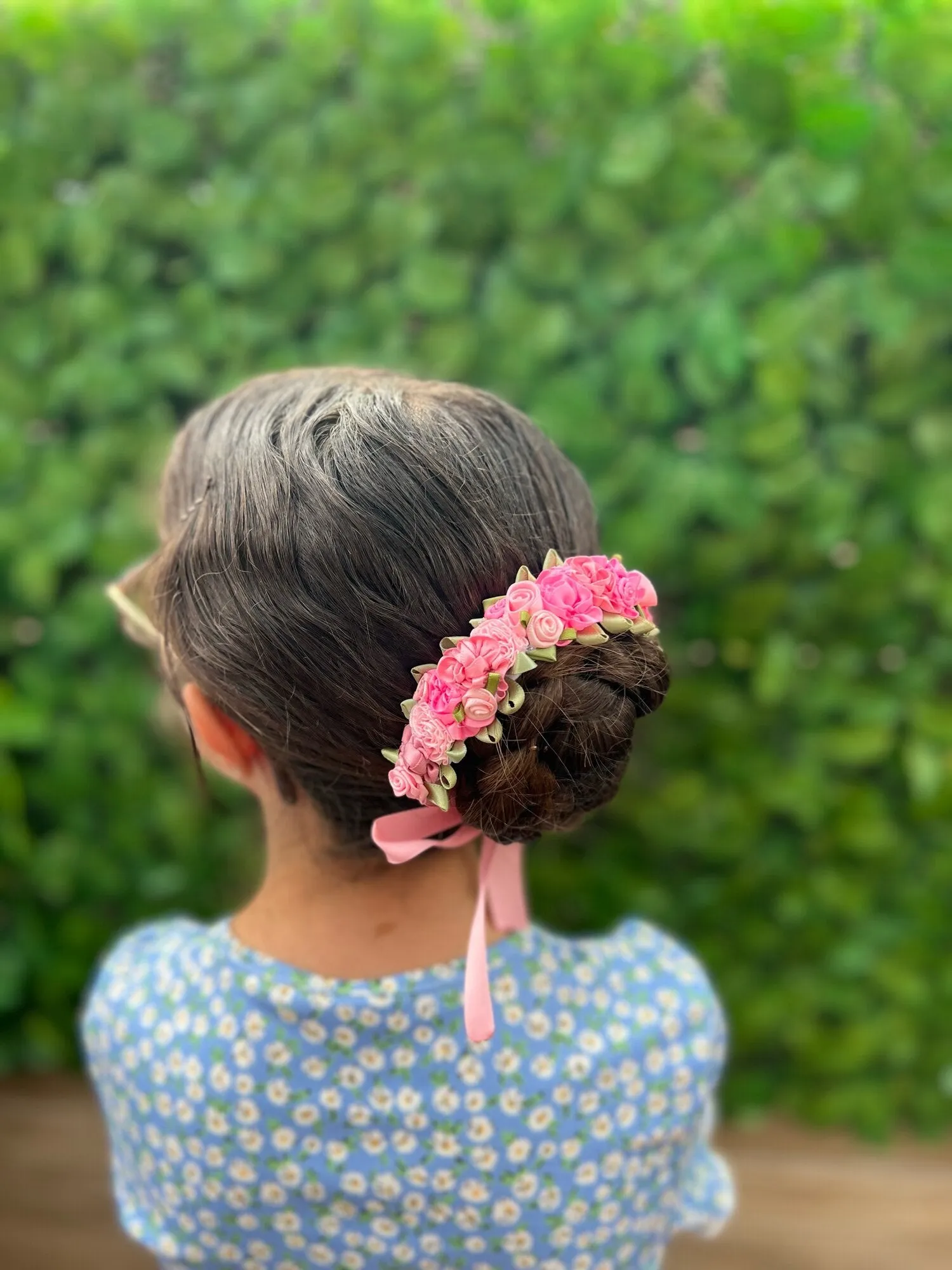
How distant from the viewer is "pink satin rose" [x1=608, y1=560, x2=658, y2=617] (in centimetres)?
61

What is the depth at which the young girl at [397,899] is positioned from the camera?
61 centimetres

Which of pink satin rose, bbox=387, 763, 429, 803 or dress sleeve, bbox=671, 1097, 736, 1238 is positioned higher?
pink satin rose, bbox=387, 763, 429, 803

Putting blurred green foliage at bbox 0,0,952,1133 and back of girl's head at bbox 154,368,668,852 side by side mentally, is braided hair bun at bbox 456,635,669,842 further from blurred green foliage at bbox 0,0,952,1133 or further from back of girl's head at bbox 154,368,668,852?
blurred green foliage at bbox 0,0,952,1133

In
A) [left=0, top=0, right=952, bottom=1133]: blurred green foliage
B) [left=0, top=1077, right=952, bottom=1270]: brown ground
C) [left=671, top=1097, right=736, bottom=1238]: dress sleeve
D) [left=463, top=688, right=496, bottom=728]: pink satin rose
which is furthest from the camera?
[left=0, top=1077, right=952, bottom=1270]: brown ground

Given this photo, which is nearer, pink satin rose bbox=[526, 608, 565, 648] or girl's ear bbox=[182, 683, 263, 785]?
pink satin rose bbox=[526, 608, 565, 648]

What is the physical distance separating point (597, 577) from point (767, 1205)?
108 cm

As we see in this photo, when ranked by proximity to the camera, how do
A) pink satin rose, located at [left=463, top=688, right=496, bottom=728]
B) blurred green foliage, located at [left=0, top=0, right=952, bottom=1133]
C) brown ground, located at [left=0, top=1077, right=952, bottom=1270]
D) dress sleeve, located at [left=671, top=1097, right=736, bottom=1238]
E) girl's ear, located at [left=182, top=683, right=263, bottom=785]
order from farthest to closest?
brown ground, located at [left=0, top=1077, right=952, bottom=1270] < blurred green foliage, located at [left=0, top=0, right=952, bottom=1133] < dress sleeve, located at [left=671, top=1097, right=736, bottom=1238] < girl's ear, located at [left=182, top=683, right=263, bottom=785] < pink satin rose, located at [left=463, top=688, right=496, bottom=728]

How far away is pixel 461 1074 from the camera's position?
0.75m

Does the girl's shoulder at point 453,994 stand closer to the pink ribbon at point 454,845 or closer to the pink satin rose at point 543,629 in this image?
the pink ribbon at point 454,845

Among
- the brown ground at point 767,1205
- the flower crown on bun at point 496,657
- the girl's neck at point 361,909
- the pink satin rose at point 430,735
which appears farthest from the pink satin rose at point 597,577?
the brown ground at point 767,1205

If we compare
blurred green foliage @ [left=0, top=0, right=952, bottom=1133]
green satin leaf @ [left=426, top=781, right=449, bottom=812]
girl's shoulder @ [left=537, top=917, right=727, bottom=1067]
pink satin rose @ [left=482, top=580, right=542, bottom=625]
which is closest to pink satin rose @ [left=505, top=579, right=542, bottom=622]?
pink satin rose @ [left=482, top=580, right=542, bottom=625]

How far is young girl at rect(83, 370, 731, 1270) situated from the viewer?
1.99 feet

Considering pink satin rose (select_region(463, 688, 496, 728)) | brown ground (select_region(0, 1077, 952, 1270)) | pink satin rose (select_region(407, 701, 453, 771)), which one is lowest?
brown ground (select_region(0, 1077, 952, 1270))

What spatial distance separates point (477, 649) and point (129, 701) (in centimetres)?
77
